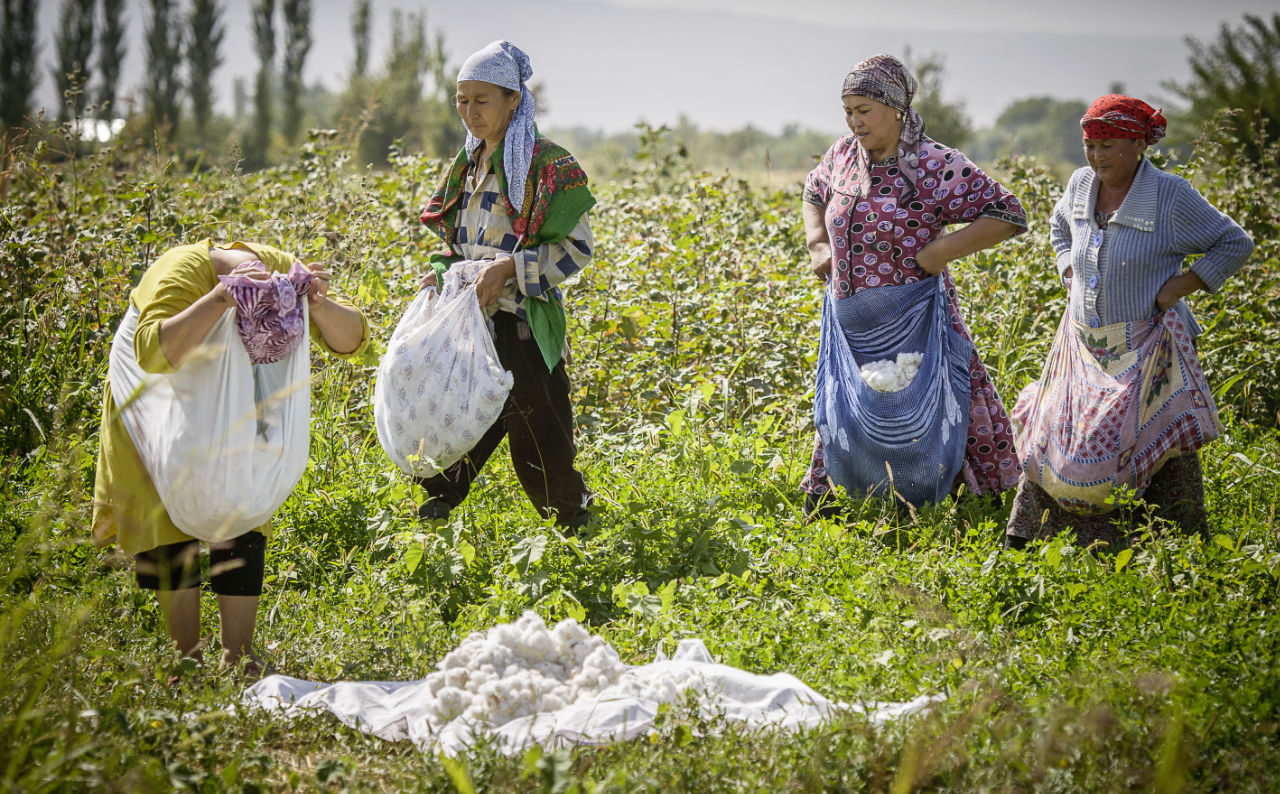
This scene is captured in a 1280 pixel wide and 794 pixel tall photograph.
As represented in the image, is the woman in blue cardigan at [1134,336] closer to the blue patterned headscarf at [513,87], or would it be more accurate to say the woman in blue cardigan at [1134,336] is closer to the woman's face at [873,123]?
the woman's face at [873,123]

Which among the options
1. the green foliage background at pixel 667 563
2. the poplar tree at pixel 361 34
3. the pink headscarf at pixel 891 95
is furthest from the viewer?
the poplar tree at pixel 361 34

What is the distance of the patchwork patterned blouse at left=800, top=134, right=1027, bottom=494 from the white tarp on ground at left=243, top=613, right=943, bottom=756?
1623 millimetres

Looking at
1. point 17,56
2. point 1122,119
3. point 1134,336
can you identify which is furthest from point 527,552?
point 17,56

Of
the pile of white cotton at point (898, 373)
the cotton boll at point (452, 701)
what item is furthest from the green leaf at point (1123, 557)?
the cotton boll at point (452, 701)

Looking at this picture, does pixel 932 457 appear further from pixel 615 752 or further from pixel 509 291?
pixel 615 752

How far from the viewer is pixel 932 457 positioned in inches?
152

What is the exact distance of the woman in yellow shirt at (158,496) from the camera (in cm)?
274

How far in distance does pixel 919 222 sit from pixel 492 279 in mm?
1587

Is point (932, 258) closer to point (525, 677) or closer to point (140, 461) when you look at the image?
point (525, 677)

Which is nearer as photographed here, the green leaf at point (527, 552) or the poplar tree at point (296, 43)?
the green leaf at point (527, 552)

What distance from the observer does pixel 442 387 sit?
3486mm

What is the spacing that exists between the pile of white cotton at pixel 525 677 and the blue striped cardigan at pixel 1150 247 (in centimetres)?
210

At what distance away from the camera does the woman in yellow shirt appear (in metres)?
2.74

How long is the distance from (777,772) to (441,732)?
0.81m
